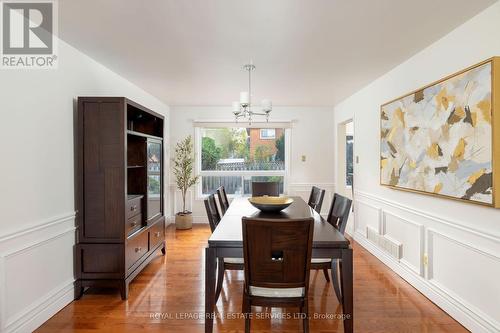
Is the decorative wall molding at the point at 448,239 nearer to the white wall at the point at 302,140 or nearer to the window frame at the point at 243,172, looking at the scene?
the white wall at the point at 302,140

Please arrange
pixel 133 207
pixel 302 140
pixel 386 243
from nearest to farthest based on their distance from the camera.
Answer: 1. pixel 133 207
2. pixel 386 243
3. pixel 302 140

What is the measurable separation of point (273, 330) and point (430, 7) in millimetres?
2603

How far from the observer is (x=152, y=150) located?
362cm

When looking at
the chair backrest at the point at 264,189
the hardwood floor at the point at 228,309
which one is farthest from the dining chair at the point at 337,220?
the chair backrest at the point at 264,189

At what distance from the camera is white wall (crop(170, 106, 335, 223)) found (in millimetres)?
5891

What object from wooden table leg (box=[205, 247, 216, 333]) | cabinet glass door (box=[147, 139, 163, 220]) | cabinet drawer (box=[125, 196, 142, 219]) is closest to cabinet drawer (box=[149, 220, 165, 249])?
cabinet glass door (box=[147, 139, 163, 220])

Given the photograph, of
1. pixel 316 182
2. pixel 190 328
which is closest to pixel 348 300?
pixel 190 328

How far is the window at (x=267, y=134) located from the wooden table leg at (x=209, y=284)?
4.21m

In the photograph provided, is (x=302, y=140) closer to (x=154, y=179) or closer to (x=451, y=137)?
(x=154, y=179)

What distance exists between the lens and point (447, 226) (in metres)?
2.53

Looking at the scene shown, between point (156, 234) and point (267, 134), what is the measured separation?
3.18m

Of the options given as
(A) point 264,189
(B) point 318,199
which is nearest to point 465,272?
(B) point 318,199

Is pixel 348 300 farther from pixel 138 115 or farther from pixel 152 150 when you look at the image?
pixel 138 115

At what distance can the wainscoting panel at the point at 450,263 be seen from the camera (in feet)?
6.92
